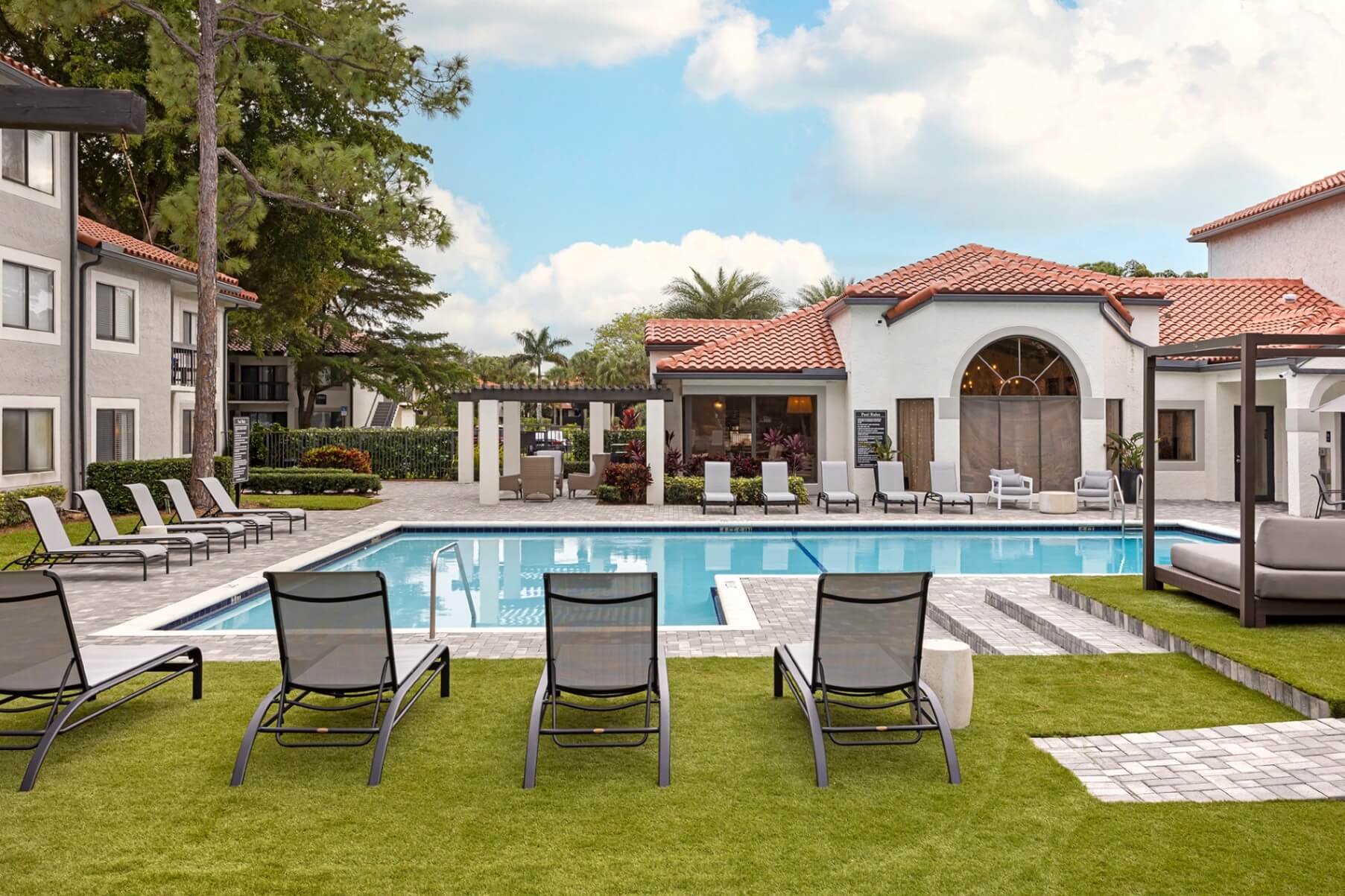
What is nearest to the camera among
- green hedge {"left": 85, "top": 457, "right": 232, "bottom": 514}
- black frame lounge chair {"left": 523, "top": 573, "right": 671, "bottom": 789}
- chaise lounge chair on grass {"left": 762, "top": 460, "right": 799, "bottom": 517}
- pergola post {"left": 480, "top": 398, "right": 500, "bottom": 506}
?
black frame lounge chair {"left": 523, "top": 573, "right": 671, "bottom": 789}

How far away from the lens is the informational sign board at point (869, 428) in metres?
22.3

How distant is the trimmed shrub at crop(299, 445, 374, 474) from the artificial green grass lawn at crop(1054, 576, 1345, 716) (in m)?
23.4

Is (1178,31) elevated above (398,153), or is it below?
above

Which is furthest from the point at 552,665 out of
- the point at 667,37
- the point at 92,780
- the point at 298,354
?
the point at 298,354

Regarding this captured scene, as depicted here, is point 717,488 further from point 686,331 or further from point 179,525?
point 179,525

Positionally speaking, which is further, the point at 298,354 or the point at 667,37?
the point at 298,354

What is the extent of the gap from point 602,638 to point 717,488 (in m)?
15.2

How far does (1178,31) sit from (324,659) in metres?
27.7

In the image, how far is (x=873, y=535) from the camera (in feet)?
58.1

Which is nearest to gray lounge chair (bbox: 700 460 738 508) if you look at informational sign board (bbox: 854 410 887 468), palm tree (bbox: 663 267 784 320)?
informational sign board (bbox: 854 410 887 468)

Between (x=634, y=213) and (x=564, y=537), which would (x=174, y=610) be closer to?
(x=564, y=537)

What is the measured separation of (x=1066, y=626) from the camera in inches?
346

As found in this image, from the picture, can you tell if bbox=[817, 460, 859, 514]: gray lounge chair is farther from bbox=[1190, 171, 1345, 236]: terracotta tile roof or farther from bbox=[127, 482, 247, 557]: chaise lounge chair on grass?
bbox=[1190, 171, 1345, 236]: terracotta tile roof

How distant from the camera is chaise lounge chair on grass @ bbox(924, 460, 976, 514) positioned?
808 inches
